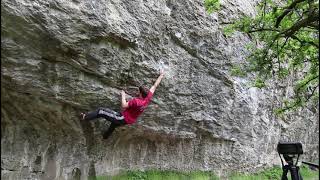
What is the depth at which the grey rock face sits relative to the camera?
8141 mm

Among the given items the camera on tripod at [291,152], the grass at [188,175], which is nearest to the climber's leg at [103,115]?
the grass at [188,175]

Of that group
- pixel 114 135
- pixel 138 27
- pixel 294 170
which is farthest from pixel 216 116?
pixel 294 170

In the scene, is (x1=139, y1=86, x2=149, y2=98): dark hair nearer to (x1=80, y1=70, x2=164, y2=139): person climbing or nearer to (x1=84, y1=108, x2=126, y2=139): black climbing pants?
(x1=80, y1=70, x2=164, y2=139): person climbing

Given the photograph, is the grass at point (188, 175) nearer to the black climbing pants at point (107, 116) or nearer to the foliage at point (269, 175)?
the foliage at point (269, 175)

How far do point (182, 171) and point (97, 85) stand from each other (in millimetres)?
4576

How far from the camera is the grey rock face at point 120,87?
26.7ft

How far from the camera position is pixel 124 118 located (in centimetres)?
897

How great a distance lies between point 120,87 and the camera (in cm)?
978

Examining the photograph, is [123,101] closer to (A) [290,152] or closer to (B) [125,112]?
(B) [125,112]

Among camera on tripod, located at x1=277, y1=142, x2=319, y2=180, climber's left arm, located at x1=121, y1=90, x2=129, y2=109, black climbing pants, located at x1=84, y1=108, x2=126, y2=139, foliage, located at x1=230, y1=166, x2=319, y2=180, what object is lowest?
foliage, located at x1=230, y1=166, x2=319, y2=180

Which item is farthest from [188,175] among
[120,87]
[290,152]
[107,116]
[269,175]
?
[290,152]

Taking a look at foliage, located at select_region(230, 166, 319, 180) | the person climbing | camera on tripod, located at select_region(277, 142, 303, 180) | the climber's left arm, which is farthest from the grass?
camera on tripod, located at select_region(277, 142, 303, 180)

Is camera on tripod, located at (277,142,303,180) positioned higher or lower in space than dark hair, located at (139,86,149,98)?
lower

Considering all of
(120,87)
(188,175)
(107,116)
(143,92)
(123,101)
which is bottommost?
(188,175)
